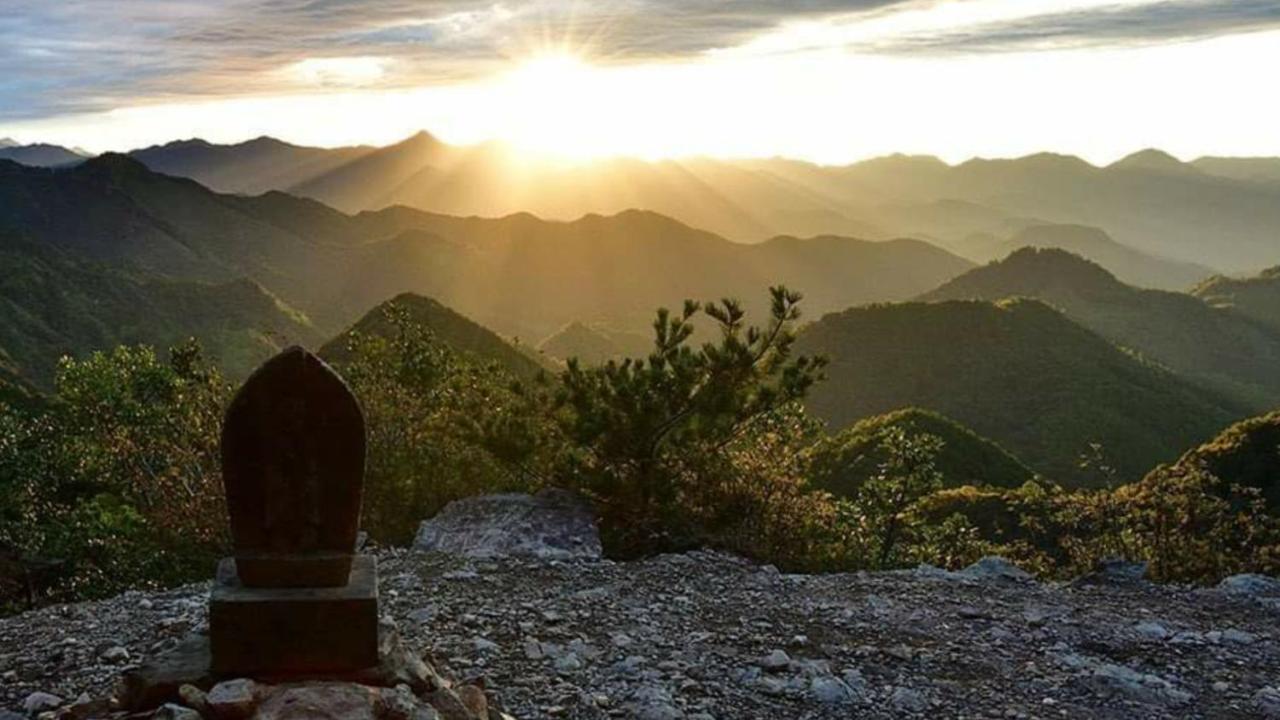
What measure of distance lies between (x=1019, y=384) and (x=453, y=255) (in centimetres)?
11998

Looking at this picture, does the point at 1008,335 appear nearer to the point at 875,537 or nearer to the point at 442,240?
the point at 875,537

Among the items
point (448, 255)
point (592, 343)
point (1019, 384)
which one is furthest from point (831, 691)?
point (448, 255)

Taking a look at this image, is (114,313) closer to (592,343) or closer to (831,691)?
(592,343)

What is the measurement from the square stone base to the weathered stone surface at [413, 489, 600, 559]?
5.01 m

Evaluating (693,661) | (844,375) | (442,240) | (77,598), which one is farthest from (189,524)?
(442,240)

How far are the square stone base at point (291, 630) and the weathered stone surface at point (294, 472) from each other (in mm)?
149

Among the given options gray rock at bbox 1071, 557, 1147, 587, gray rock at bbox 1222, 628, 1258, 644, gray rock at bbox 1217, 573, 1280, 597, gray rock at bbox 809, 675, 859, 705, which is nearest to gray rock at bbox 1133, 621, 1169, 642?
gray rock at bbox 1222, 628, 1258, 644

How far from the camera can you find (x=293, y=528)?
→ 201 inches

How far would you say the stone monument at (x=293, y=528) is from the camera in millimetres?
4934

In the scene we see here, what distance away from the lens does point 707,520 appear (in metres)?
11.9

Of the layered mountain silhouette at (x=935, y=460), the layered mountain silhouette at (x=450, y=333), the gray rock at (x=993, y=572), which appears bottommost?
the layered mountain silhouette at (x=935, y=460)

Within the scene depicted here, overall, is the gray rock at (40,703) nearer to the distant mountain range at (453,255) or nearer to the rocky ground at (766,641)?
the rocky ground at (766,641)

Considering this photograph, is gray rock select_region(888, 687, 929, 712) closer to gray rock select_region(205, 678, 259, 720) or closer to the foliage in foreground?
the foliage in foreground

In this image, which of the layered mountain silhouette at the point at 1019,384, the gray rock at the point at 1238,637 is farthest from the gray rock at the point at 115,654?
the layered mountain silhouette at the point at 1019,384
